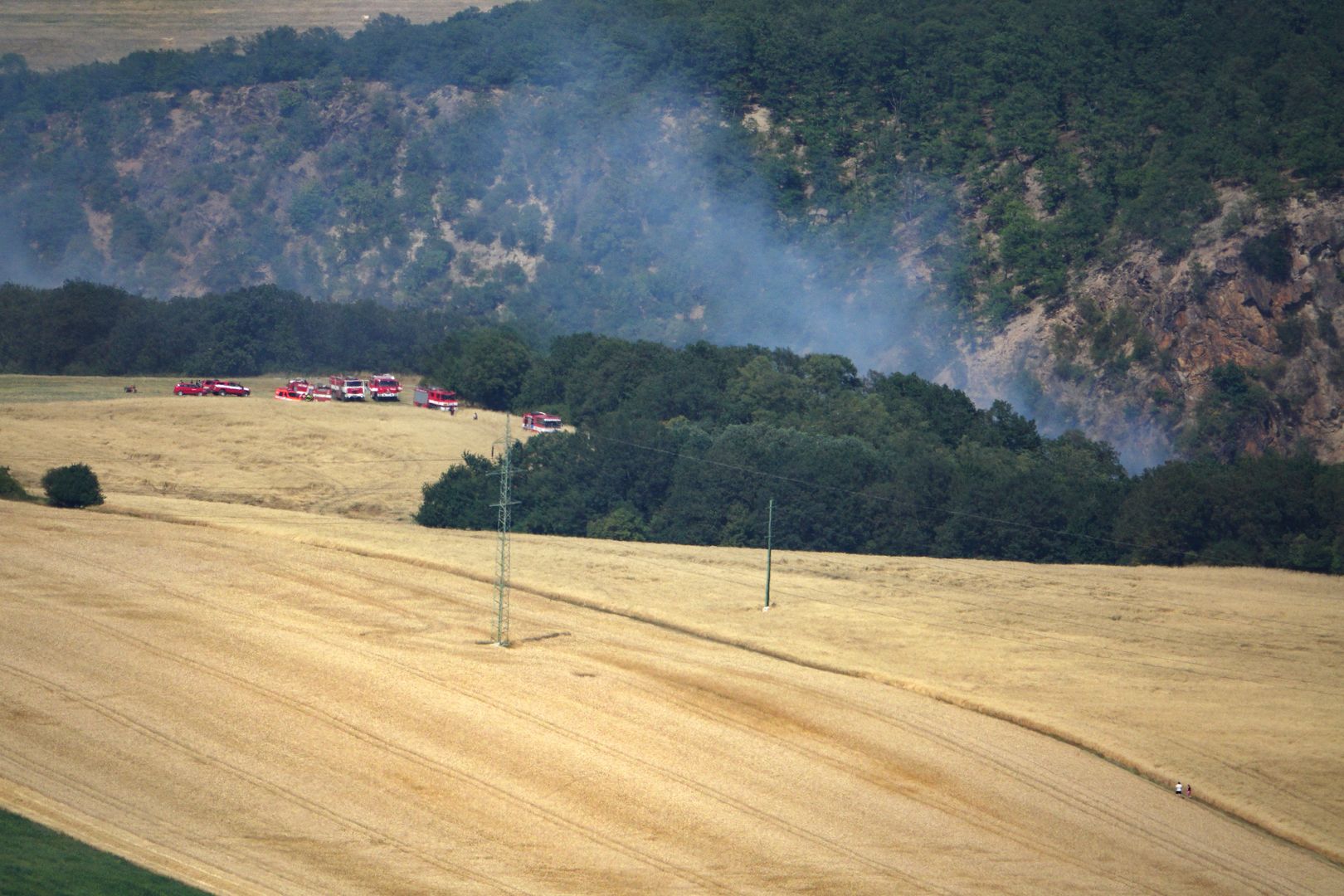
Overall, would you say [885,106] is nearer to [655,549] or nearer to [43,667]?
[655,549]

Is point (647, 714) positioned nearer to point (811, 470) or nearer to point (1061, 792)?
point (1061, 792)

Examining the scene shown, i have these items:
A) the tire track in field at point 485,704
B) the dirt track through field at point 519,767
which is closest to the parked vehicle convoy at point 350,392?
the dirt track through field at point 519,767

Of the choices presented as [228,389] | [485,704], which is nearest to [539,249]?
[228,389]

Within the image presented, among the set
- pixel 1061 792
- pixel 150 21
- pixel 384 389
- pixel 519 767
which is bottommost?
pixel 1061 792

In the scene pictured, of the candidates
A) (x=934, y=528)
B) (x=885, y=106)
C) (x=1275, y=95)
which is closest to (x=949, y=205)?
(x=885, y=106)

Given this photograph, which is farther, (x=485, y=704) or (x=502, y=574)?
(x=502, y=574)

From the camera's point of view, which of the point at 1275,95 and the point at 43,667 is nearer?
the point at 43,667
